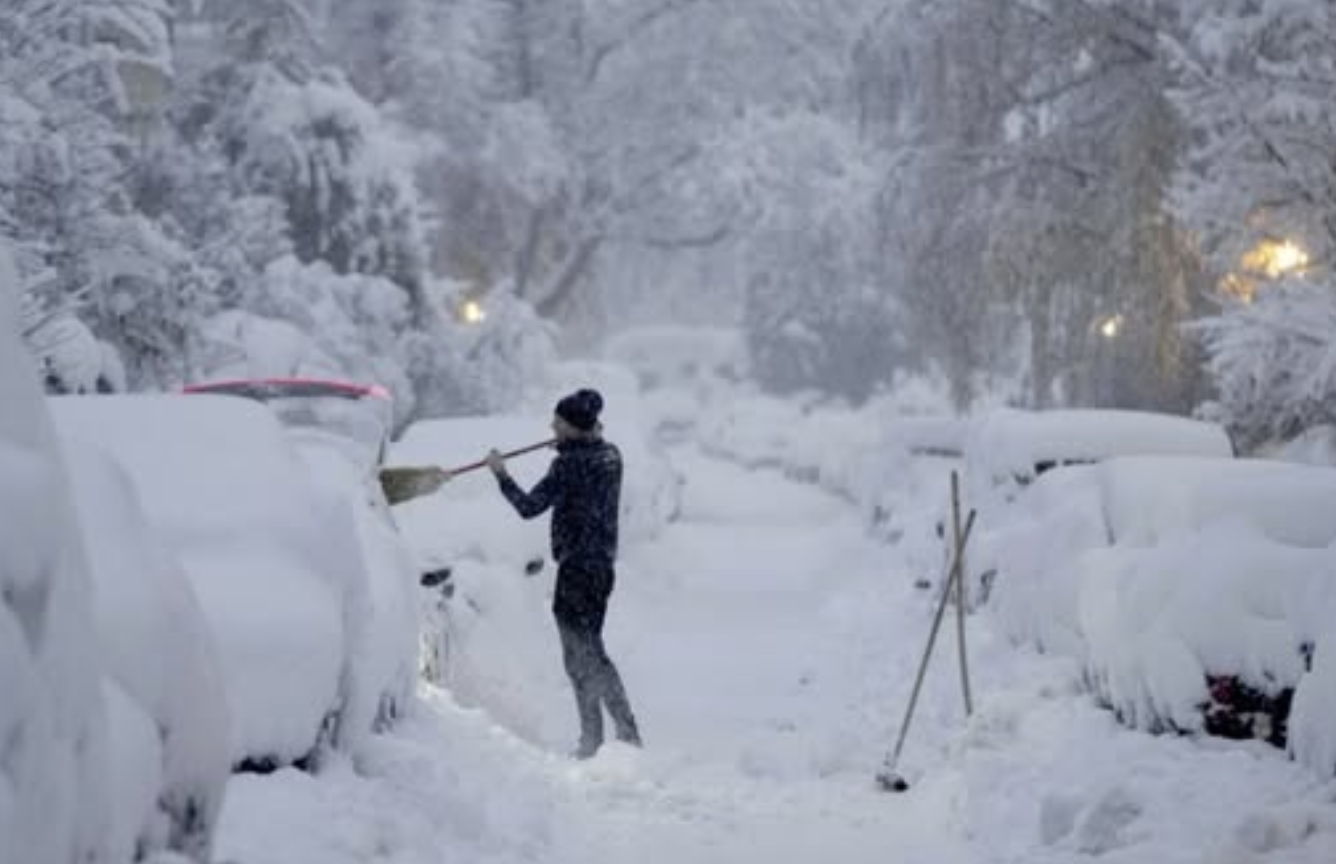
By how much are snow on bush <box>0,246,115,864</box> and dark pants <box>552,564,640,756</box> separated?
17.2ft

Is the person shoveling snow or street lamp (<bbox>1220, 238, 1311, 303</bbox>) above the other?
street lamp (<bbox>1220, 238, 1311, 303</bbox>)

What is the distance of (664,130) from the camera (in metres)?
26.2

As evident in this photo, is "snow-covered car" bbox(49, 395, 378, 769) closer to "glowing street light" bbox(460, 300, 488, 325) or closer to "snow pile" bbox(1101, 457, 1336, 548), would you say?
"snow pile" bbox(1101, 457, 1336, 548)

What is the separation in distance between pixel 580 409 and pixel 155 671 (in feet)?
16.2

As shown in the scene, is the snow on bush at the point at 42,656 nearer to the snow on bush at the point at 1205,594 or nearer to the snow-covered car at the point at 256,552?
the snow-covered car at the point at 256,552

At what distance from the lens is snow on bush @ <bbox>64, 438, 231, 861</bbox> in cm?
237

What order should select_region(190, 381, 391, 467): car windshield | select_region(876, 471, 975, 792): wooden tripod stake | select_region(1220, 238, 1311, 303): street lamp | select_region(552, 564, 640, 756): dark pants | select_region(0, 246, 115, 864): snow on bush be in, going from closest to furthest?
select_region(0, 246, 115, 864): snow on bush, select_region(876, 471, 975, 792): wooden tripod stake, select_region(552, 564, 640, 756): dark pants, select_region(190, 381, 391, 467): car windshield, select_region(1220, 238, 1311, 303): street lamp

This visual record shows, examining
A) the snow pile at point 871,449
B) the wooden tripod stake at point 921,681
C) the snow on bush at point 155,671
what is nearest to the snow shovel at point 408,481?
the wooden tripod stake at point 921,681

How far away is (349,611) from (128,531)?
214 centimetres

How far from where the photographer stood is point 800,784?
6.88 metres

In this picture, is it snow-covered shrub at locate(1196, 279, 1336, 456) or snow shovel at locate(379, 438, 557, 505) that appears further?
snow-covered shrub at locate(1196, 279, 1336, 456)

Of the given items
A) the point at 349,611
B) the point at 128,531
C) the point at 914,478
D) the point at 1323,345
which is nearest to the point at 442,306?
the point at 914,478

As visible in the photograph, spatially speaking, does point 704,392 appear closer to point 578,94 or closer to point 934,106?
point 578,94

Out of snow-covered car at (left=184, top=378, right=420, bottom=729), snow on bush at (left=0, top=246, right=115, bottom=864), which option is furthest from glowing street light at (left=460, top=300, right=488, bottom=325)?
snow on bush at (left=0, top=246, right=115, bottom=864)
